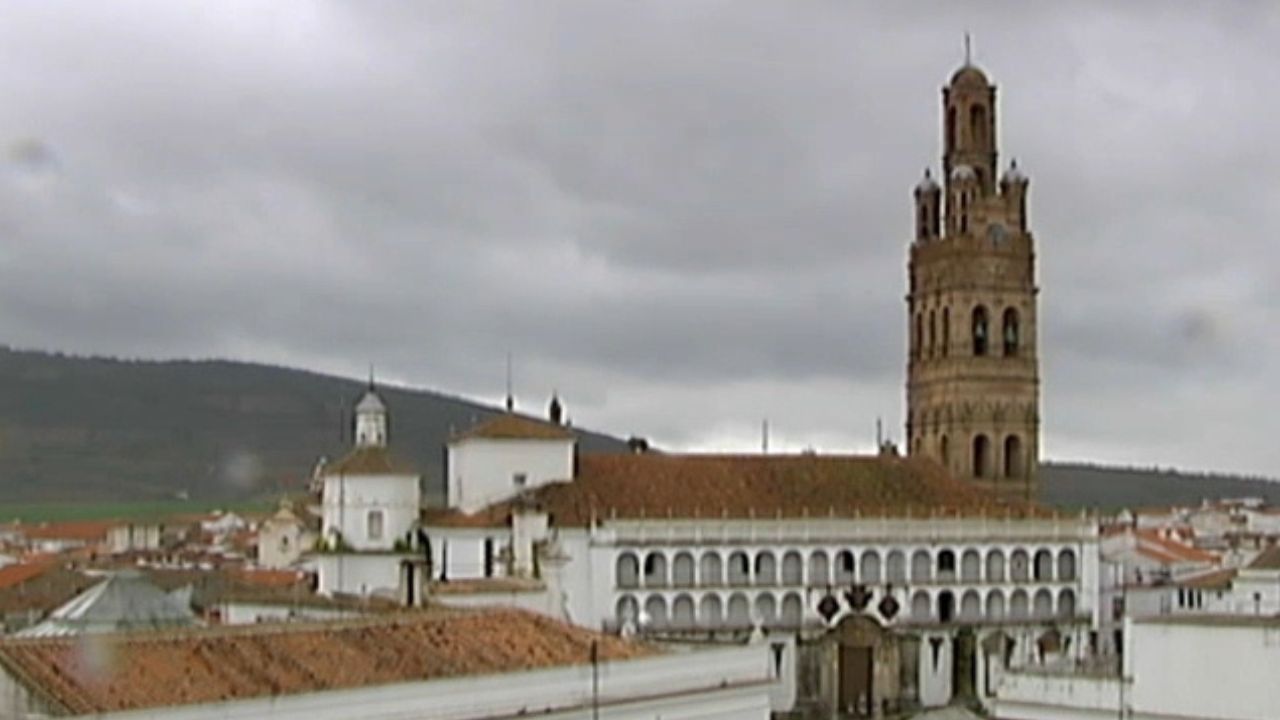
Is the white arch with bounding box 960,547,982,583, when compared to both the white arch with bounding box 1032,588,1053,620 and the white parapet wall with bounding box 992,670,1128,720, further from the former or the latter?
the white parapet wall with bounding box 992,670,1128,720

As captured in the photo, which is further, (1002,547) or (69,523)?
(69,523)

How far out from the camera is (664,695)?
4103 centimetres

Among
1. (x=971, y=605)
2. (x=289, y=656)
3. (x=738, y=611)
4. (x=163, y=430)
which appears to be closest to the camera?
(x=289, y=656)

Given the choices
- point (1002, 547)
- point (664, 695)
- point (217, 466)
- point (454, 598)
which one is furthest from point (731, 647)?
point (217, 466)

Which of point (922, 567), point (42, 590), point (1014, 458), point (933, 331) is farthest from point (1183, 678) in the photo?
point (42, 590)

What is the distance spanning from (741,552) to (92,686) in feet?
110

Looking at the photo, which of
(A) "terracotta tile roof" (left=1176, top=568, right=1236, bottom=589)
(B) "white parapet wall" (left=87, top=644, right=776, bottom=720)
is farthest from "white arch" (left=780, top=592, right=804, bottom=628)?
(A) "terracotta tile roof" (left=1176, top=568, right=1236, bottom=589)

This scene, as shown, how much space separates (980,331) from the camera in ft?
250

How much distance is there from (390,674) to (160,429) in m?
54.7

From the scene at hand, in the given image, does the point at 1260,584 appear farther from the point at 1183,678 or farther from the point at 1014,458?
the point at 1183,678

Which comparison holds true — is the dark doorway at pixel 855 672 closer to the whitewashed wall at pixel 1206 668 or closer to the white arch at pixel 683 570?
the white arch at pixel 683 570

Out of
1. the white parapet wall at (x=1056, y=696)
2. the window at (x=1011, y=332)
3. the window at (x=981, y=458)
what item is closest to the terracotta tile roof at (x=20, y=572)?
the window at (x=981, y=458)

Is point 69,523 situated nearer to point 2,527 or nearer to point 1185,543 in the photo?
point 2,527

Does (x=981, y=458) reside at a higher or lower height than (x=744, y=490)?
higher
